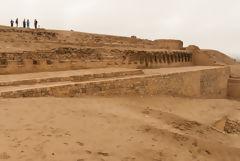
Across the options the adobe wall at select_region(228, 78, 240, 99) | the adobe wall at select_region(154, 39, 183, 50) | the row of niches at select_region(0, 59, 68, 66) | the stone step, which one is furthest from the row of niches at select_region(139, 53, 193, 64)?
the row of niches at select_region(0, 59, 68, 66)

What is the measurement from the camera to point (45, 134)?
10.5 ft

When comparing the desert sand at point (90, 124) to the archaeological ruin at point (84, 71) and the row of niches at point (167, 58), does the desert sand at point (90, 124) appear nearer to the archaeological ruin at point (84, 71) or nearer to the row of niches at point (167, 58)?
the archaeological ruin at point (84, 71)

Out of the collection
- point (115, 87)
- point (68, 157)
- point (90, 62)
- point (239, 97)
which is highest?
point (90, 62)

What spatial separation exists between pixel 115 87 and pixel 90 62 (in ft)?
10.3

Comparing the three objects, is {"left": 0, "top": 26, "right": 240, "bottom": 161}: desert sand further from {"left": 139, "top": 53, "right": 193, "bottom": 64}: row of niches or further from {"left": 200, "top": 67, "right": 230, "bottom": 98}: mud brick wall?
{"left": 139, "top": 53, "right": 193, "bottom": 64}: row of niches

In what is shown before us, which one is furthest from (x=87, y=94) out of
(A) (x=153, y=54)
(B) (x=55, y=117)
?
(A) (x=153, y=54)

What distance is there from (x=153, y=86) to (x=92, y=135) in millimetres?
5339

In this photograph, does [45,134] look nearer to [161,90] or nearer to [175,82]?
[161,90]

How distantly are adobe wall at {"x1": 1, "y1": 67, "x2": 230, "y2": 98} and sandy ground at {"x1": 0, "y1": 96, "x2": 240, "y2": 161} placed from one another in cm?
45

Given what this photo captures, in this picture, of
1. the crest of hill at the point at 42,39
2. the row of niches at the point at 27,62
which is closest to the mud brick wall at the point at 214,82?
the crest of hill at the point at 42,39

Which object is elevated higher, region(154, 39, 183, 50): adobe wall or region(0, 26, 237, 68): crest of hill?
region(154, 39, 183, 50): adobe wall

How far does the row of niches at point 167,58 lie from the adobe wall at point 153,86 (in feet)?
10.0

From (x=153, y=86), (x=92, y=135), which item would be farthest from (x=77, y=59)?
(x=92, y=135)

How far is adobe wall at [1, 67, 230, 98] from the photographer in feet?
18.7
